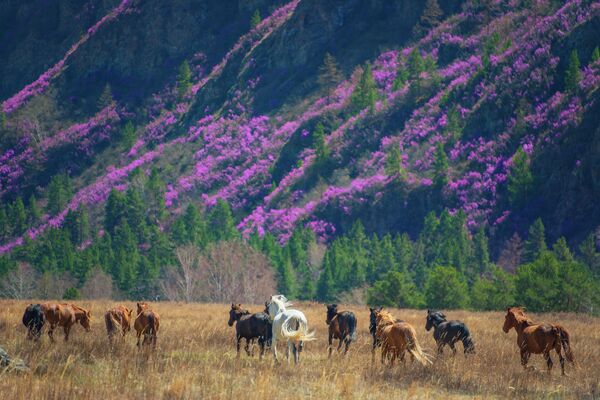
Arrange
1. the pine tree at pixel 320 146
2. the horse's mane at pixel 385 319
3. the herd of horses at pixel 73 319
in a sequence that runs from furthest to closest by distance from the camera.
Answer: the pine tree at pixel 320 146 < the herd of horses at pixel 73 319 < the horse's mane at pixel 385 319

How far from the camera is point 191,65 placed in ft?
541

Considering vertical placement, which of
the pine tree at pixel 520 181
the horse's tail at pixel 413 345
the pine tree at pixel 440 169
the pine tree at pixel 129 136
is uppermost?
the pine tree at pixel 129 136

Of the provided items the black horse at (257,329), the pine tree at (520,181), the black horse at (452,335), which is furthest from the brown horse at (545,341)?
the pine tree at (520,181)

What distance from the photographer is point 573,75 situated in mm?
98312

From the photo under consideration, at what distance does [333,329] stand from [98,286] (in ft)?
197

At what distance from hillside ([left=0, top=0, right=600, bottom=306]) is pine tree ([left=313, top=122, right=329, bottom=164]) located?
32 cm

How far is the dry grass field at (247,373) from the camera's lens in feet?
47.0

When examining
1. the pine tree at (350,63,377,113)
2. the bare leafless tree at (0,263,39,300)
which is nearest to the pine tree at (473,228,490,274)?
the pine tree at (350,63,377,113)

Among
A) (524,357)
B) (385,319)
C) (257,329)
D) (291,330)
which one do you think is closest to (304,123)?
(257,329)

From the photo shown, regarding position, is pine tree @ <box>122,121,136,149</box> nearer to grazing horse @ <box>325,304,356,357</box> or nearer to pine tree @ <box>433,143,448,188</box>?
pine tree @ <box>433,143,448,188</box>

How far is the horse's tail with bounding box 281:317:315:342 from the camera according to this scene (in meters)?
21.0

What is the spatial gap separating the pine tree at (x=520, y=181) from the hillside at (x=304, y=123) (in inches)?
10.2

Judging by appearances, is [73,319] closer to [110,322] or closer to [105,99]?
[110,322]

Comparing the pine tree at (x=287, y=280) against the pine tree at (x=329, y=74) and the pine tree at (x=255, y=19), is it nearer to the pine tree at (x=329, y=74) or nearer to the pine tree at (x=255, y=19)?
the pine tree at (x=329, y=74)
